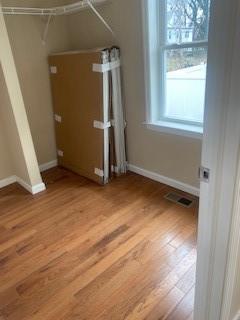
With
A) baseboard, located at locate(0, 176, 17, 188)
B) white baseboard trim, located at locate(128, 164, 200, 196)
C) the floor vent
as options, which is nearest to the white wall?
white baseboard trim, located at locate(128, 164, 200, 196)

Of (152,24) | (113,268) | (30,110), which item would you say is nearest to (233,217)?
(113,268)

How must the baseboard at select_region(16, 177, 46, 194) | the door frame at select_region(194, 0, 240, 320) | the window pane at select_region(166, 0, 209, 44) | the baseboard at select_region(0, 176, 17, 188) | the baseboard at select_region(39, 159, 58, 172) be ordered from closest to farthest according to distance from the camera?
the door frame at select_region(194, 0, 240, 320) → the window pane at select_region(166, 0, 209, 44) → the baseboard at select_region(16, 177, 46, 194) → the baseboard at select_region(0, 176, 17, 188) → the baseboard at select_region(39, 159, 58, 172)

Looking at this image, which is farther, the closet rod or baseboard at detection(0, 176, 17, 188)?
baseboard at detection(0, 176, 17, 188)

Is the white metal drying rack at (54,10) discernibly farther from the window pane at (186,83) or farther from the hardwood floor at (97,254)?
the hardwood floor at (97,254)

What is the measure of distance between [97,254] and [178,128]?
1.33 metres

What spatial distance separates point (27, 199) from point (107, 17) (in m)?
2.02

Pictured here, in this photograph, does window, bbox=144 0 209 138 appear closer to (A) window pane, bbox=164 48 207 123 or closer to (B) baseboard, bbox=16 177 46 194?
(A) window pane, bbox=164 48 207 123

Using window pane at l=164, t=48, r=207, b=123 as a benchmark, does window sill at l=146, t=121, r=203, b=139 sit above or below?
below

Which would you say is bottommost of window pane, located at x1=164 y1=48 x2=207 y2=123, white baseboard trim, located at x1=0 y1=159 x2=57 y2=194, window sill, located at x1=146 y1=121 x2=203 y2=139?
white baseboard trim, located at x1=0 y1=159 x2=57 y2=194

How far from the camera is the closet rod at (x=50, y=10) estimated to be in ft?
8.69

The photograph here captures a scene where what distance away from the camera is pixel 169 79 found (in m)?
2.56

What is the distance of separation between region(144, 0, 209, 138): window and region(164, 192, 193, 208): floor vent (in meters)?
0.67

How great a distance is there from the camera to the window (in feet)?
7.27

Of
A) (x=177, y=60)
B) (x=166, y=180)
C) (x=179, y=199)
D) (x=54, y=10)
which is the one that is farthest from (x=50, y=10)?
(x=179, y=199)
